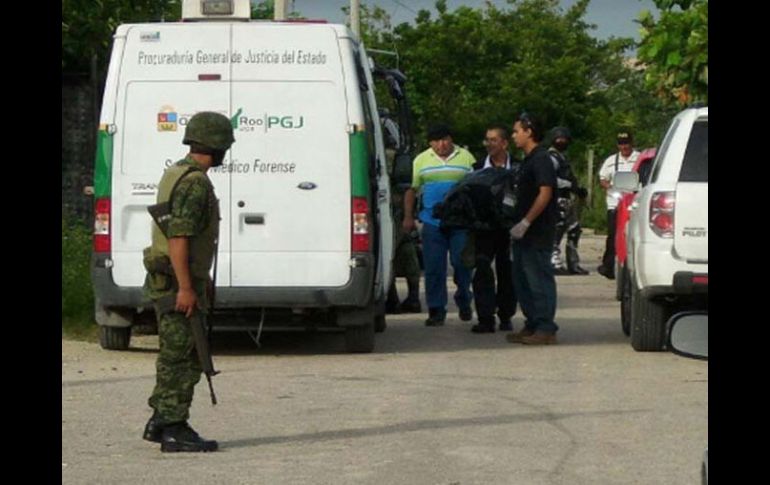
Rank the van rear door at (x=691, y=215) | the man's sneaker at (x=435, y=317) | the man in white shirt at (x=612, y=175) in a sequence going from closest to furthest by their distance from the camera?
the van rear door at (x=691, y=215)
the man's sneaker at (x=435, y=317)
the man in white shirt at (x=612, y=175)

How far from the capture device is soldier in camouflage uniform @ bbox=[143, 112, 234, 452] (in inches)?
384

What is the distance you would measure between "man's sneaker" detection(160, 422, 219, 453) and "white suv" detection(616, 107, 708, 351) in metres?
4.88

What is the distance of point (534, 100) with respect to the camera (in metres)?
54.6

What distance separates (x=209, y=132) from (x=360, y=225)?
436cm

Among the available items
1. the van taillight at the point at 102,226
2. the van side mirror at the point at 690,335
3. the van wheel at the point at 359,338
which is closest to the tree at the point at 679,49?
the van wheel at the point at 359,338

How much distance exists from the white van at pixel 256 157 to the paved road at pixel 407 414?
58 centimetres

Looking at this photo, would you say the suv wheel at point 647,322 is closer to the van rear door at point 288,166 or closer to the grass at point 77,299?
the van rear door at point 288,166

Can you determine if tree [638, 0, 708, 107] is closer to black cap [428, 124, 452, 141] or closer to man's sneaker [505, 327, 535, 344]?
black cap [428, 124, 452, 141]

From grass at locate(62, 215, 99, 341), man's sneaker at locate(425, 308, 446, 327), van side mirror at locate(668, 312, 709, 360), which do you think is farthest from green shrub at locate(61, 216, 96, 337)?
van side mirror at locate(668, 312, 709, 360)

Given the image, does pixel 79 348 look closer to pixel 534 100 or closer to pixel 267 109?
pixel 267 109

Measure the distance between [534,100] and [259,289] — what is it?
41.0 meters

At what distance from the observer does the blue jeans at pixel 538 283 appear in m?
15.2

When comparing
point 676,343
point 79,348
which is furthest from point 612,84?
point 676,343
